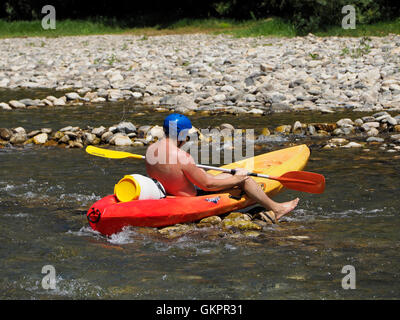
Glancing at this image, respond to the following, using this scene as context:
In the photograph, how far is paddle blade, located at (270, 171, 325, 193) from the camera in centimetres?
652

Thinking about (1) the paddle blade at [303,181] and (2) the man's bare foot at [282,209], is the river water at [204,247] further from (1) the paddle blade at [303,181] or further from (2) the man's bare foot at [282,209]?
(1) the paddle blade at [303,181]

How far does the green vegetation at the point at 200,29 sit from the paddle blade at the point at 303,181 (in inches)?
503

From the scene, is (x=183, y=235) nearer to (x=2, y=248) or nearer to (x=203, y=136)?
(x=2, y=248)

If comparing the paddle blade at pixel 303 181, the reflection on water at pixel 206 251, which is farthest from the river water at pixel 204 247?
the paddle blade at pixel 303 181

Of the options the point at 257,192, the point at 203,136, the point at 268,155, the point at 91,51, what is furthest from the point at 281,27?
the point at 257,192

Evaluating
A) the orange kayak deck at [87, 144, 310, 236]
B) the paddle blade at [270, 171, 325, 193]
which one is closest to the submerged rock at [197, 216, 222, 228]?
the orange kayak deck at [87, 144, 310, 236]

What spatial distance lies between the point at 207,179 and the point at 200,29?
20.1 meters

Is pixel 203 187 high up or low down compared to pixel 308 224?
up

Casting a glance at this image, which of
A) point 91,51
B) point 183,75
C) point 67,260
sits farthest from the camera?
point 91,51

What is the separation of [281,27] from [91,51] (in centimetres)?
619

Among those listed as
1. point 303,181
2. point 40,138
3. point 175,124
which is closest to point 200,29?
point 40,138

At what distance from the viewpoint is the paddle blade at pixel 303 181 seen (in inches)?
257

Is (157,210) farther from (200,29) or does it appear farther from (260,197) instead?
(200,29)

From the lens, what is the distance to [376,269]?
5.02 metres
